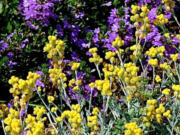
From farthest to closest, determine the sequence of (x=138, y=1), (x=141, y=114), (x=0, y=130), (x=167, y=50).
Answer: (x=138, y=1) → (x=167, y=50) → (x=0, y=130) → (x=141, y=114)

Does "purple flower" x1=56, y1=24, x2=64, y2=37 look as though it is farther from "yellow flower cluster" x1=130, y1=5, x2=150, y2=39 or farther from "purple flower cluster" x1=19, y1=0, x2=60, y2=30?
"yellow flower cluster" x1=130, y1=5, x2=150, y2=39

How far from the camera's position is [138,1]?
4336mm

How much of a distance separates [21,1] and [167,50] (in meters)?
1.66

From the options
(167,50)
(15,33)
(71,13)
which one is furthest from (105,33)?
(15,33)

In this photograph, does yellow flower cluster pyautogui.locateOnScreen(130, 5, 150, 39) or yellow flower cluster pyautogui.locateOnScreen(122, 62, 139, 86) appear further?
yellow flower cluster pyautogui.locateOnScreen(130, 5, 150, 39)

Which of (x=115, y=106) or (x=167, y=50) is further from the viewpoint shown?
(x=167, y=50)

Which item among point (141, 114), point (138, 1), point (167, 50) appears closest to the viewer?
point (141, 114)

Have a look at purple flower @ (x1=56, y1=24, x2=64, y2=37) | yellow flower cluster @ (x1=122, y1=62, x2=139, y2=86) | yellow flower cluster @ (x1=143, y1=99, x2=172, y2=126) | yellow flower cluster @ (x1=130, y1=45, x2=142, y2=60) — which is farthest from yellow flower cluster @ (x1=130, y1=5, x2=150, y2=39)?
purple flower @ (x1=56, y1=24, x2=64, y2=37)

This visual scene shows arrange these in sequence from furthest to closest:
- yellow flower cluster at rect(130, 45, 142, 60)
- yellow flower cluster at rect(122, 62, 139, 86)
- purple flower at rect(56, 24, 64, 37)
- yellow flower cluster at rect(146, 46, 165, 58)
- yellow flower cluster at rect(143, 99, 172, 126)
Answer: purple flower at rect(56, 24, 64, 37) → yellow flower cluster at rect(130, 45, 142, 60) → yellow flower cluster at rect(146, 46, 165, 58) → yellow flower cluster at rect(122, 62, 139, 86) → yellow flower cluster at rect(143, 99, 172, 126)

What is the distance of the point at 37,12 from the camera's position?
3.80m

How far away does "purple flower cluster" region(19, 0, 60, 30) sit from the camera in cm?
378

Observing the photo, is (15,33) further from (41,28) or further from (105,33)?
(105,33)

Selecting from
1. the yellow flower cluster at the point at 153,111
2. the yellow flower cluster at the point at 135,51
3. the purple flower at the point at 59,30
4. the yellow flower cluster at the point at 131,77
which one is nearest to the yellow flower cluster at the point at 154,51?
the yellow flower cluster at the point at 135,51

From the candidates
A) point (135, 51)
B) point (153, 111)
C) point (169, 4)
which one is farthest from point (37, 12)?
point (153, 111)
